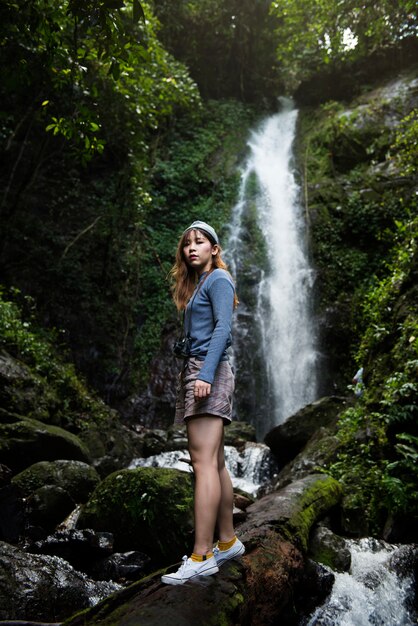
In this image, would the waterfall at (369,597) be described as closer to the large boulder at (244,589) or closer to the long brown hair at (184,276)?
the large boulder at (244,589)

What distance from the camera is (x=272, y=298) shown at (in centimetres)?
1293

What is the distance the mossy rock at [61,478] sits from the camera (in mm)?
5371

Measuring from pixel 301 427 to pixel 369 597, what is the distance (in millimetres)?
5008

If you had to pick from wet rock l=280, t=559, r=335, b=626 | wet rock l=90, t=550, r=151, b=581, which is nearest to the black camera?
wet rock l=280, t=559, r=335, b=626

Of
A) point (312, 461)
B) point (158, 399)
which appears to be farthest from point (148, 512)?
point (158, 399)

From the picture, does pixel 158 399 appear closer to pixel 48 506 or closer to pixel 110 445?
pixel 110 445

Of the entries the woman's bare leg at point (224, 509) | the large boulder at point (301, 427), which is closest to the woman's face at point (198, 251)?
the woman's bare leg at point (224, 509)

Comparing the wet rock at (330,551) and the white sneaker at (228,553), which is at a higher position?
the white sneaker at (228,553)

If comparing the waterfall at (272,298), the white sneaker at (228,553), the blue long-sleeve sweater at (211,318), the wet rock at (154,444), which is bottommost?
the white sneaker at (228,553)

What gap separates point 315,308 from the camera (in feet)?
41.4

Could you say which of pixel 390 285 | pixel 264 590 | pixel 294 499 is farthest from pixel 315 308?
pixel 264 590

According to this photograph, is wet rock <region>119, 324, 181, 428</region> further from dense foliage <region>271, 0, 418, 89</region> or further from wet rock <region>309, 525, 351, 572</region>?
dense foliage <region>271, 0, 418, 89</region>

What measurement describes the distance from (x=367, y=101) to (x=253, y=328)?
9.75 m

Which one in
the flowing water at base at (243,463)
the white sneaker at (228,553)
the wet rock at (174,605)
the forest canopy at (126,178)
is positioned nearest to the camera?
the wet rock at (174,605)
